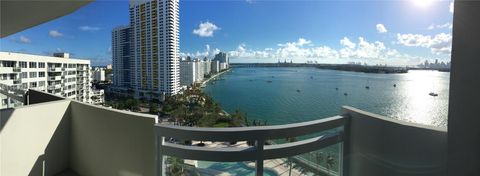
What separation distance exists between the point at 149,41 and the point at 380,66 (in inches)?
944

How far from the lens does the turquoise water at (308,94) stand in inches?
817

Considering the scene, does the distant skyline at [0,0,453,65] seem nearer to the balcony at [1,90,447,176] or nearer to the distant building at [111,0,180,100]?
the distant building at [111,0,180,100]

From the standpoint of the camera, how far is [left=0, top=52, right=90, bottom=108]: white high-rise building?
54.3 feet

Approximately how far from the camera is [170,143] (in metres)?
1.96

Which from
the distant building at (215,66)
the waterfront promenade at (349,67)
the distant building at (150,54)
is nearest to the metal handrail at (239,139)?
the waterfront promenade at (349,67)

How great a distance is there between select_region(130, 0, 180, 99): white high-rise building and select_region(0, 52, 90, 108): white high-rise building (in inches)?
217

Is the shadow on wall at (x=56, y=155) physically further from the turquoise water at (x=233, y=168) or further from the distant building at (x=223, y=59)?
the distant building at (x=223, y=59)

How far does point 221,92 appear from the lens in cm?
3095

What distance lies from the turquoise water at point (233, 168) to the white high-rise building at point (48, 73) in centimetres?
1186

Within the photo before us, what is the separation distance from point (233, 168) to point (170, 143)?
20.9 inches

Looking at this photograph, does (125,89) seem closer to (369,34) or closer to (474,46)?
(369,34)

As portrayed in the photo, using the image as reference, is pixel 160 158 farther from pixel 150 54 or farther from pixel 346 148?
pixel 150 54

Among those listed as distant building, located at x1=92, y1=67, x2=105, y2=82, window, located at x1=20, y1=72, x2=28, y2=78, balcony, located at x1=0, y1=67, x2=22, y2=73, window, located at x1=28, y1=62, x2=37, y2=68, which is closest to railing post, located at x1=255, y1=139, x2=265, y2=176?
balcony, located at x1=0, y1=67, x2=22, y2=73

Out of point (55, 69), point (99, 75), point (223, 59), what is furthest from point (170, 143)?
point (99, 75)
